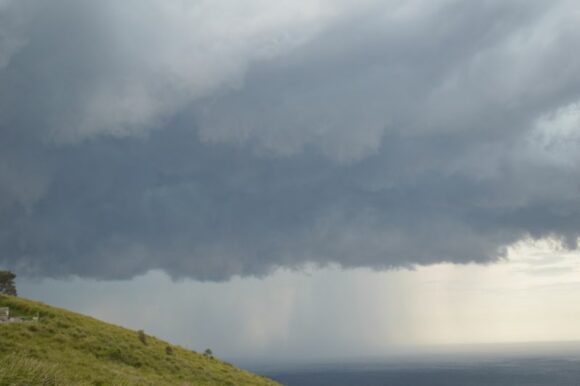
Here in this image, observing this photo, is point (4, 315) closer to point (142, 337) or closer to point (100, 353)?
point (100, 353)

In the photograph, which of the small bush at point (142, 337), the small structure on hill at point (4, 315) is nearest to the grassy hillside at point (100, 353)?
the small bush at point (142, 337)

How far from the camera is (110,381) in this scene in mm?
31875

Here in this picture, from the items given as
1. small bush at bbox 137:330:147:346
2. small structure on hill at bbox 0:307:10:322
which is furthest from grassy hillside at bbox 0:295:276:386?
small structure on hill at bbox 0:307:10:322

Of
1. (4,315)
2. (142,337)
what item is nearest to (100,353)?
(4,315)

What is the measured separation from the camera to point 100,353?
4444 centimetres

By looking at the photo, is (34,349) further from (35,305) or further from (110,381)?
(35,305)

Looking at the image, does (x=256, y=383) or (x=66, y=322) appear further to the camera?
(x=256, y=383)

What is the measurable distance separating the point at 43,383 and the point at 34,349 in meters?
27.0

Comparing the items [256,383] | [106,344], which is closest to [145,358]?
Answer: [106,344]

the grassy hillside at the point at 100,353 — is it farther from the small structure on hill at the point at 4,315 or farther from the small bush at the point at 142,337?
the small structure on hill at the point at 4,315

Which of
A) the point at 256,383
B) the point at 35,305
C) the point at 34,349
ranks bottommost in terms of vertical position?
the point at 256,383

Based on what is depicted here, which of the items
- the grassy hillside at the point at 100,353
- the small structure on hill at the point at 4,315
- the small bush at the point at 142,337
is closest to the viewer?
the grassy hillside at the point at 100,353

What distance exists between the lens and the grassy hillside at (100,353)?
3541 cm

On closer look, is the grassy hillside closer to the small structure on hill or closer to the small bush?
the small bush
